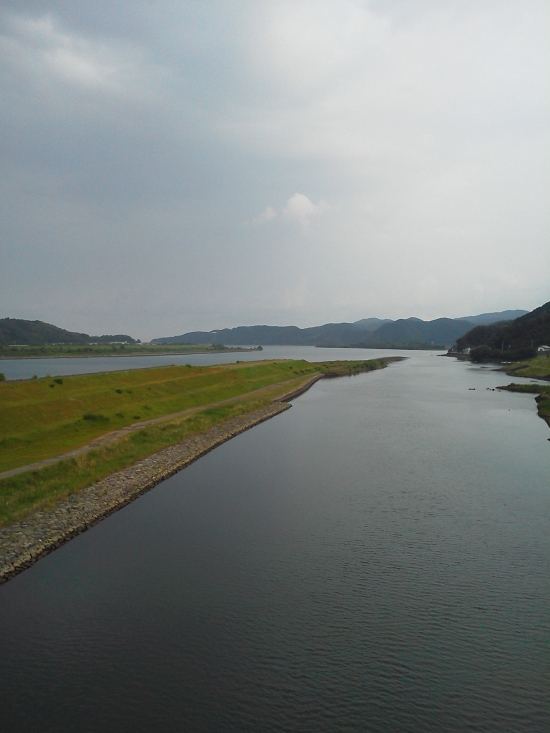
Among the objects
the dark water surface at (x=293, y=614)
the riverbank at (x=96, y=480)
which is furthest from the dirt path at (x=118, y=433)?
the dark water surface at (x=293, y=614)

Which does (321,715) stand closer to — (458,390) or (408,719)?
(408,719)

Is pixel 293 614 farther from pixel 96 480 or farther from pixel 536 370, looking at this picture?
pixel 536 370

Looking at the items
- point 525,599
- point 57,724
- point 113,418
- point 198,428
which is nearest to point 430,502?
point 525,599

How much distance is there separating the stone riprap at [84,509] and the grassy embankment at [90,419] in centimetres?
43

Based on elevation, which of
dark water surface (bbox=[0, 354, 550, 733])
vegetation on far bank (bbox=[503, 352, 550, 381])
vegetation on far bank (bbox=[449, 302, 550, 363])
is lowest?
dark water surface (bbox=[0, 354, 550, 733])

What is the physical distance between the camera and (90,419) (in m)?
27.6

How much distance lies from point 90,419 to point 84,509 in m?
12.7

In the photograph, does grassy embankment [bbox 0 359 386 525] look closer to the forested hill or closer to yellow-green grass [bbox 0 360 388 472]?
yellow-green grass [bbox 0 360 388 472]

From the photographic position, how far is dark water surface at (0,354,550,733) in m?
7.60

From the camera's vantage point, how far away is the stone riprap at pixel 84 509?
1236 centimetres

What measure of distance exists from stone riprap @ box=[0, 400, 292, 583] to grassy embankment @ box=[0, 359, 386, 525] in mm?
430

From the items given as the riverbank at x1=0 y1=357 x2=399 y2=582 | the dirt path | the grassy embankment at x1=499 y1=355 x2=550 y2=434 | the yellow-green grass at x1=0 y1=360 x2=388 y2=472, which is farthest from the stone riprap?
the grassy embankment at x1=499 y1=355 x2=550 y2=434

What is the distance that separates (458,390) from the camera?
55531mm

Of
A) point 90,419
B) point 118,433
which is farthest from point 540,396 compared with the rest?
point 90,419
